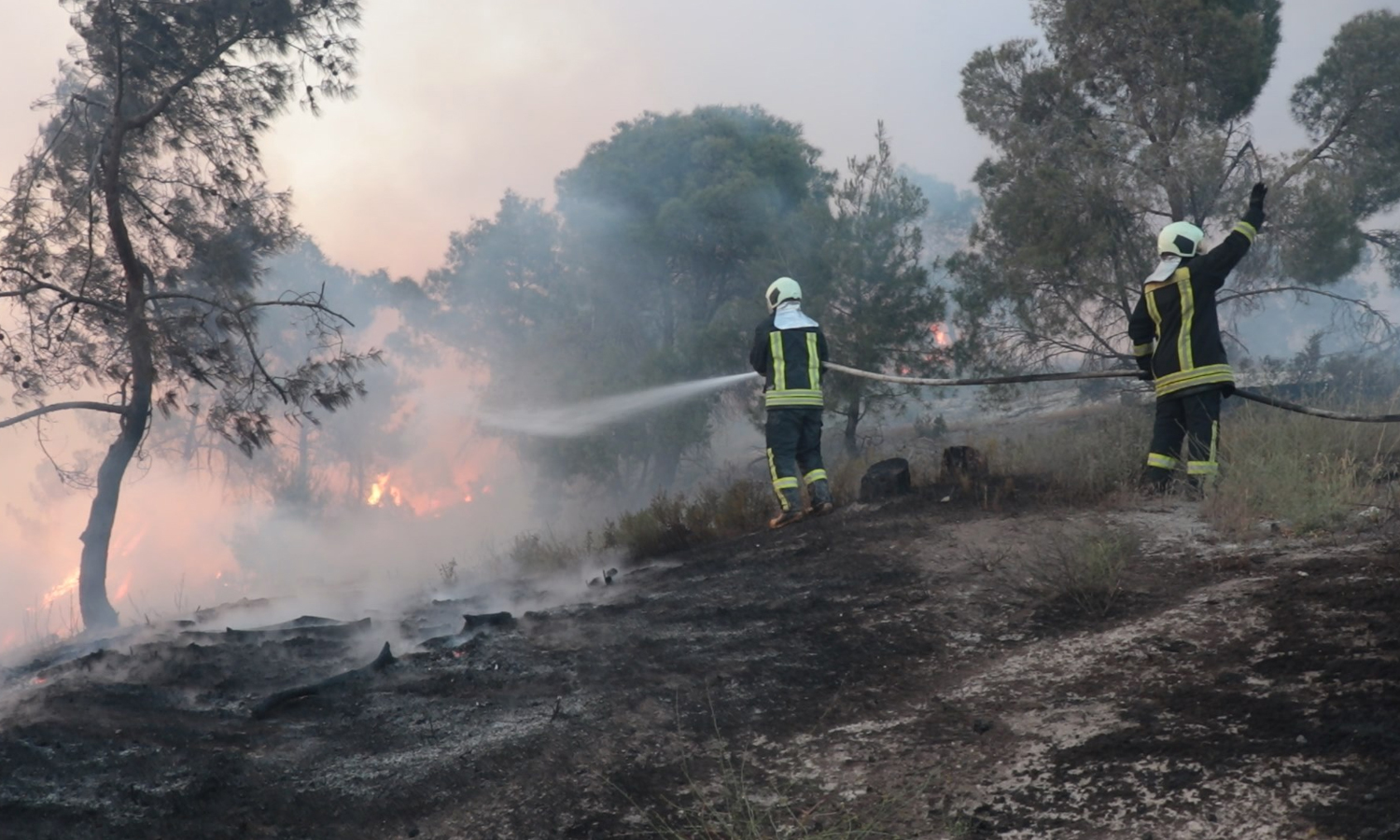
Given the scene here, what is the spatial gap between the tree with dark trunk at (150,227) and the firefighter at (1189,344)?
7723 mm

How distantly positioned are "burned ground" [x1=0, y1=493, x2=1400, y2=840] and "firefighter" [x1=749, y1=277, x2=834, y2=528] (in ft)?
8.13

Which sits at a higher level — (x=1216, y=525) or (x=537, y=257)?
(x=537, y=257)

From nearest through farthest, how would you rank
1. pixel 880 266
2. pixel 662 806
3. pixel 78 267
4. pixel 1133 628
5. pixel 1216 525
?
pixel 662 806 → pixel 1133 628 → pixel 1216 525 → pixel 78 267 → pixel 880 266

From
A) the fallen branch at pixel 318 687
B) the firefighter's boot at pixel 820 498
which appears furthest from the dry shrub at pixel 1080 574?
the fallen branch at pixel 318 687

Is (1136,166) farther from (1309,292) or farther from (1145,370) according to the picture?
(1145,370)

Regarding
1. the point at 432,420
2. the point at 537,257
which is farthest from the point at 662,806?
the point at 432,420

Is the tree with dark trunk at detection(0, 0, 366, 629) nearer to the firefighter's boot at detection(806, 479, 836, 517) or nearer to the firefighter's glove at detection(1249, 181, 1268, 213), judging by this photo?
the firefighter's boot at detection(806, 479, 836, 517)

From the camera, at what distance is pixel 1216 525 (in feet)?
18.8

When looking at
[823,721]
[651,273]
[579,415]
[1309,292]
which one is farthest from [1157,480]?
[651,273]

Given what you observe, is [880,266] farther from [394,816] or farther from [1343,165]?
[394,816]

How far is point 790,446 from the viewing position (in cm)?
846

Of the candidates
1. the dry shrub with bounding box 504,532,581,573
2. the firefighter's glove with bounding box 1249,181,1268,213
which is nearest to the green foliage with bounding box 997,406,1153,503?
the firefighter's glove with bounding box 1249,181,1268,213

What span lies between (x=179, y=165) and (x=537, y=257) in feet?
62.7

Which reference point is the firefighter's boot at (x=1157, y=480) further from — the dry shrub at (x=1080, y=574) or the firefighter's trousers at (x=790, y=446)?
the firefighter's trousers at (x=790, y=446)
